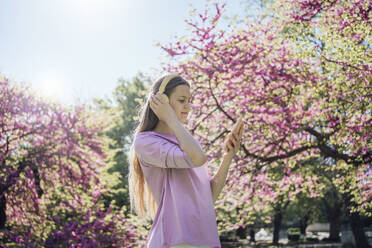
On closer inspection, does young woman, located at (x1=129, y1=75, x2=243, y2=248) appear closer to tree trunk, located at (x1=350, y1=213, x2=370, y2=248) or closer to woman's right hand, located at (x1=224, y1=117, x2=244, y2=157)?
woman's right hand, located at (x1=224, y1=117, x2=244, y2=157)

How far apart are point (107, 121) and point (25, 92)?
2.39 metres

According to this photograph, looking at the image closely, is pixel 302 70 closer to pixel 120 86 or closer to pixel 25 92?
pixel 25 92

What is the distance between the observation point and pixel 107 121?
10109 millimetres

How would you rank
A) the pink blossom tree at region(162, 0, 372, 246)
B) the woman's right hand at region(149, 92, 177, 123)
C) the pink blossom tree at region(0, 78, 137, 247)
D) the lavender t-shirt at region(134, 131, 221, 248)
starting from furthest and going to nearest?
the pink blossom tree at region(0, 78, 137, 247) < the pink blossom tree at region(162, 0, 372, 246) < the woman's right hand at region(149, 92, 177, 123) < the lavender t-shirt at region(134, 131, 221, 248)

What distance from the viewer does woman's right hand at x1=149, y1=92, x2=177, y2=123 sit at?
1.52 metres

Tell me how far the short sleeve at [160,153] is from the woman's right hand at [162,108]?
4.1 inches

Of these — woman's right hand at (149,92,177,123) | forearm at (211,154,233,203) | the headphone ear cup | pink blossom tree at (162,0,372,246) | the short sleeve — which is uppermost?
pink blossom tree at (162,0,372,246)

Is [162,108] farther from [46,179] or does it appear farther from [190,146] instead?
[46,179]

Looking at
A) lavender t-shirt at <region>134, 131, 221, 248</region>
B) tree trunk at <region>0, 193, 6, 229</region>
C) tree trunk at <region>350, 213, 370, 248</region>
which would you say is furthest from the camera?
tree trunk at <region>350, 213, 370, 248</region>

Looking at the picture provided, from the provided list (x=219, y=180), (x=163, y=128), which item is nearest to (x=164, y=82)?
(x=163, y=128)

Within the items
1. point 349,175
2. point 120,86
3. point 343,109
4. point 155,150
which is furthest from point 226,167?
point 120,86

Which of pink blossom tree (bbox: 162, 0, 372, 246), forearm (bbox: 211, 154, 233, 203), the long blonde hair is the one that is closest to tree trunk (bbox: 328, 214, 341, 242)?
pink blossom tree (bbox: 162, 0, 372, 246)

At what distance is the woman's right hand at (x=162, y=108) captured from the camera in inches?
59.9

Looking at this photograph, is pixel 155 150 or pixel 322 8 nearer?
pixel 155 150
